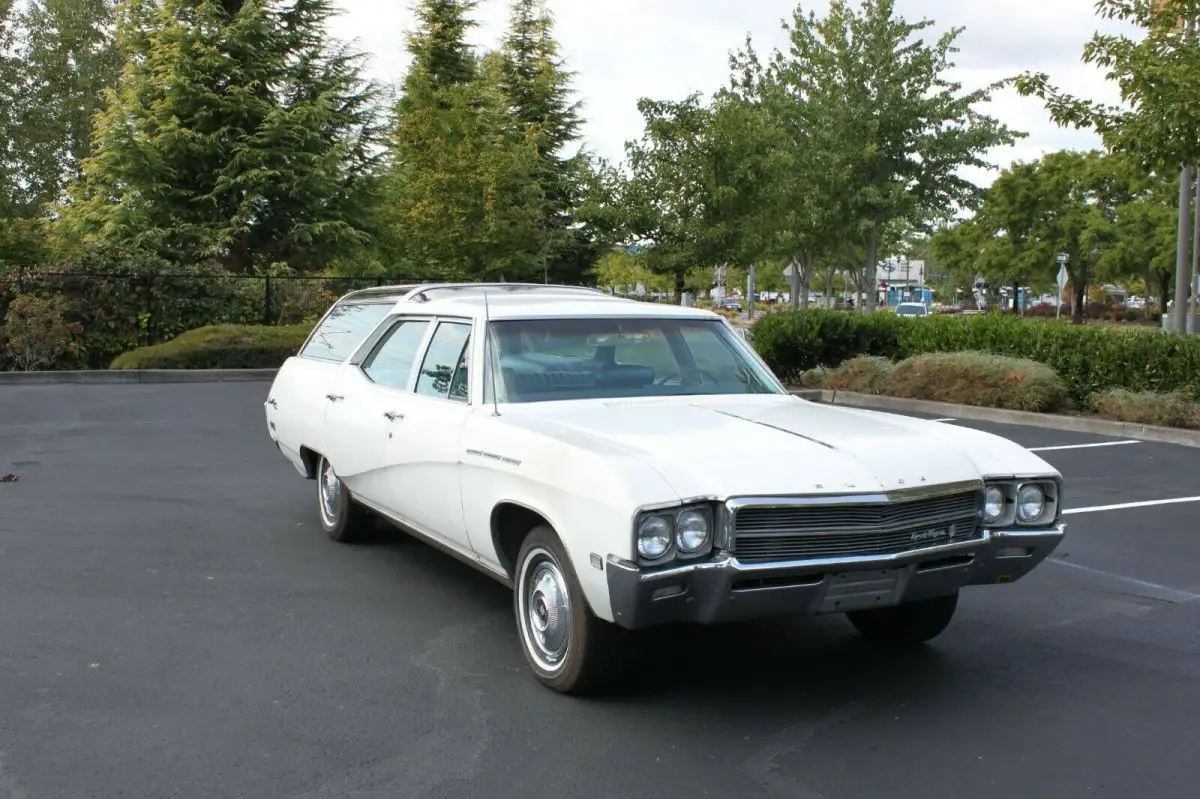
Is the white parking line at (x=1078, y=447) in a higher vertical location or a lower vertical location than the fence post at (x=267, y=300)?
lower

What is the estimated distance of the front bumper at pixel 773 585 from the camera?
3.95 metres

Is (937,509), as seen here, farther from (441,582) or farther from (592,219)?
(592,219)

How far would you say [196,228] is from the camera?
29.4 metres

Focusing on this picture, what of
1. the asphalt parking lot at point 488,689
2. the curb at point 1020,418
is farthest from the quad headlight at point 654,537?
the curb at point 1020,418

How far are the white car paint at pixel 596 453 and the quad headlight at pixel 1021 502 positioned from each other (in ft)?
0.20

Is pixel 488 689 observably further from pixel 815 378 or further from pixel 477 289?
pixel 815 378

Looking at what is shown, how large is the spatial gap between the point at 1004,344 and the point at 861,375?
210 centimetres

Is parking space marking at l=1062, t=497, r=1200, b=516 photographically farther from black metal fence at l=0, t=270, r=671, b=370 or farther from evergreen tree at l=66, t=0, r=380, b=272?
evergreen tree at l=66, t=0, r=380, b=272

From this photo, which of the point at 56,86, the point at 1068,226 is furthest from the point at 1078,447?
the point at 56,86

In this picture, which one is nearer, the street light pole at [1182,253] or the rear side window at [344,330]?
A: the rear side window at [344,330]

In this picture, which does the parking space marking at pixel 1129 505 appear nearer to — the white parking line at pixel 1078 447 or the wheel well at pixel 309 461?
the white parking line at pixel 1078 447

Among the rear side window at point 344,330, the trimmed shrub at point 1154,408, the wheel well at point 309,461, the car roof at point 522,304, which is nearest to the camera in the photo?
the car roof at point 522,304

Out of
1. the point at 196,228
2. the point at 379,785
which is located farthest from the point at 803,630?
the point at 196,228

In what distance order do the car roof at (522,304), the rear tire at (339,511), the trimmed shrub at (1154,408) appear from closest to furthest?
the car roof at (522,304)
the rear tire at (339,511)
the trimmed shrub at (1154,408)
